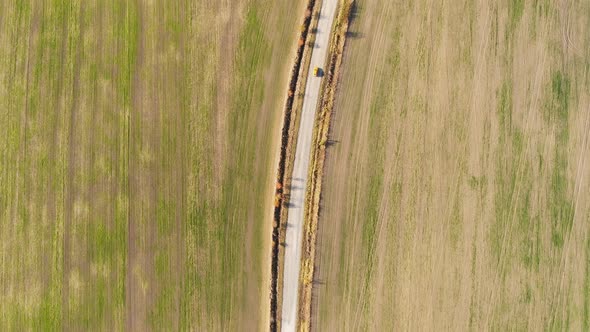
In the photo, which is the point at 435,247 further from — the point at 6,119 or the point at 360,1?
the point at 6,119

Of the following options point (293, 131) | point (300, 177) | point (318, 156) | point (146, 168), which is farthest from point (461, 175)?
point (146, 168)

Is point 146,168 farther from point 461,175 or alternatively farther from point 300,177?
point 461,175

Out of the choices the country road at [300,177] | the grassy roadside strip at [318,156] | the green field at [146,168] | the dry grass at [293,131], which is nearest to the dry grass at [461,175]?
the grassy roadside strip at [318,156]

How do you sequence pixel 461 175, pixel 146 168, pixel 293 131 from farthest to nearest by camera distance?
pixel 146 168 → pixel 293 131 → pixel 461 175

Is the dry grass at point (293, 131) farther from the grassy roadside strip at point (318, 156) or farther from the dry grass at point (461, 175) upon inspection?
the dry grass at point (461, 175)

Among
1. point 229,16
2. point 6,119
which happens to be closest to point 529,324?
point 229,16

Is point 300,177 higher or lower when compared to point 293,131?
lower

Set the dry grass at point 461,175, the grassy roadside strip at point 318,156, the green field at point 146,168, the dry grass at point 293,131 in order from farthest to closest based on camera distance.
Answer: the green field at point 146,168 < the dry grass at point 293,131 < the grassy roadside strip at point 318,156 < the dry grass at point 461,175
